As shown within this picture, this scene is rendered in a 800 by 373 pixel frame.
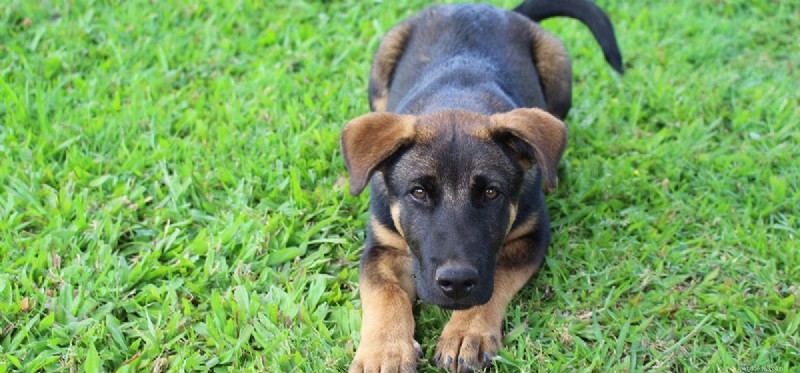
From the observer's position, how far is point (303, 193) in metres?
5.17

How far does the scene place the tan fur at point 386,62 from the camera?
609 centimetres

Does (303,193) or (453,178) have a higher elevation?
(453,178)

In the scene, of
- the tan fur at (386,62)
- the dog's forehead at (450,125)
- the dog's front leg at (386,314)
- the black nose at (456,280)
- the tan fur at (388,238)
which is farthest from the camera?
the tan fur at (386,62)

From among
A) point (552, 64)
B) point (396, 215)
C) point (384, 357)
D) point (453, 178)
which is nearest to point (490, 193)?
point (453, 178)

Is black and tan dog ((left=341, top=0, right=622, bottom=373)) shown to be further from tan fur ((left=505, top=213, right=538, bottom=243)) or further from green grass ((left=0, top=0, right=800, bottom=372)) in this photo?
green grass ((left=0, top=0, right=800, bottom=372))

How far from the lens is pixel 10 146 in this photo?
17.8 ft

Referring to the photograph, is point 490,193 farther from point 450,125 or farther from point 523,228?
point 523,228

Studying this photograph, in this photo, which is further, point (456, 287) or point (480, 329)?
point (480, 329)

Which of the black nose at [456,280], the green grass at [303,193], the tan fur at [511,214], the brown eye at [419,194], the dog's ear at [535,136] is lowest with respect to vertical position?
the green grass at [303,193]

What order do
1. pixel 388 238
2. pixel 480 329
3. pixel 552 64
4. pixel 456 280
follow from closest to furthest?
1. pixel 456 280
2. pixel 480 329
3. pixel 388 238
4. pixel 552 64

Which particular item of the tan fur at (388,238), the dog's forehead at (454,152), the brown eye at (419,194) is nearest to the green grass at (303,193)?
the tan fur at (388,238)

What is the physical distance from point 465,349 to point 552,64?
2.74m

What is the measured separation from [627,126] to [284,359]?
335 cm

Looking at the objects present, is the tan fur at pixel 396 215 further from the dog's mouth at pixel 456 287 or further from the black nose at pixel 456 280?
the black nose at pixel 456 280
